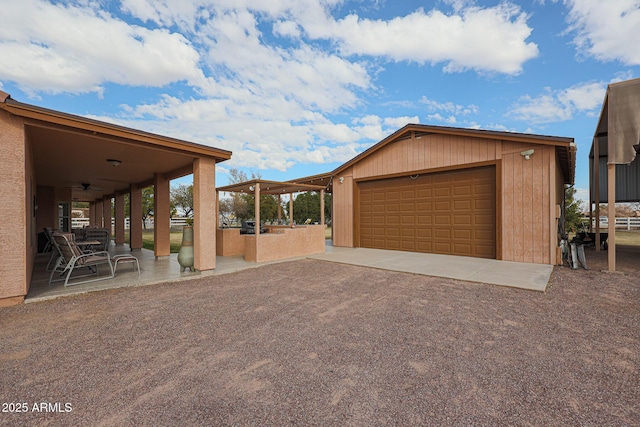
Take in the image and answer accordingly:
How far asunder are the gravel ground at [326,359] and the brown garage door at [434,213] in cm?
362

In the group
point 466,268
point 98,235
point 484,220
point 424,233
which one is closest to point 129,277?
point 98,235

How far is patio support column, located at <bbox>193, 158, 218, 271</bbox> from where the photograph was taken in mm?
6020

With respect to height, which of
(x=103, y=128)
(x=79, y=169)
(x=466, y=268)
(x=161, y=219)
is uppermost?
(x=103, y=128)

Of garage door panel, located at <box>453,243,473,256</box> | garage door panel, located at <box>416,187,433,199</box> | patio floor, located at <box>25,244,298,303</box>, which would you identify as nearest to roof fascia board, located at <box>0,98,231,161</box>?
patio floor, located at <box>25,244,298,303</box>

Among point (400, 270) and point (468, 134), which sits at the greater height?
point (468, 134)

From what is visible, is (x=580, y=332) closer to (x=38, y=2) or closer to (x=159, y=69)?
(x=38, y=2)

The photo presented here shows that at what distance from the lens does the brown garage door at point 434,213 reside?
7750 millimetres

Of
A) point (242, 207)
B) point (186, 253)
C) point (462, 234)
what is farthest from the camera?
point (242, 207)

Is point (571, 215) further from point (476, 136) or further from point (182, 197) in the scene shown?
point (182, 197)

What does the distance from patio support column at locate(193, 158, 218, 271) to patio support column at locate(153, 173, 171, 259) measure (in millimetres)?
2961

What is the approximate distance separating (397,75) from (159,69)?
33.6 ft

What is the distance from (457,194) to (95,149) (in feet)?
30.3

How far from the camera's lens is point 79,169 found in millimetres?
7754

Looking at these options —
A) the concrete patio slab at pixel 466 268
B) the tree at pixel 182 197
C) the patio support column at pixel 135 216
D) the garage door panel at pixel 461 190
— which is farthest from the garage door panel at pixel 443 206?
the tree at pixel 182 197
